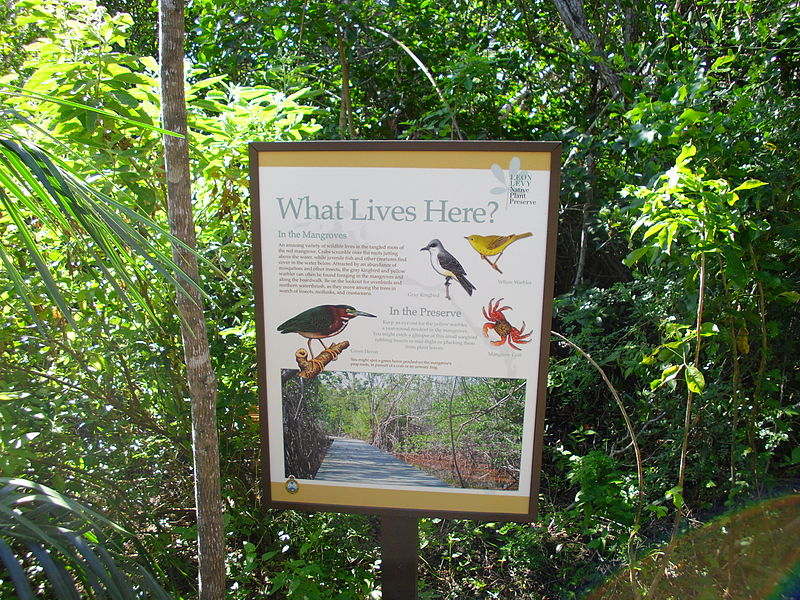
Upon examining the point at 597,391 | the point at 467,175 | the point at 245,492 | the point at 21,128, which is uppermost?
the point at 21,128

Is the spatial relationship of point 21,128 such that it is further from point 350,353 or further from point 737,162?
point 737,162

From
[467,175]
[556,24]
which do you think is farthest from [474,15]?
[467,175]

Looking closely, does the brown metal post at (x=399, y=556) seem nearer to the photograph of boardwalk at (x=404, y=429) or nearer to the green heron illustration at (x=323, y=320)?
the photograph of boardwalk at (x=404, y=429)

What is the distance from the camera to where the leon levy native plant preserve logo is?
179 centimetres

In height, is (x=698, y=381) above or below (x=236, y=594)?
above

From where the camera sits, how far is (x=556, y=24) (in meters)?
3.80

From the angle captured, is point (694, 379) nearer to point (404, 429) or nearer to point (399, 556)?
point (404, 429)

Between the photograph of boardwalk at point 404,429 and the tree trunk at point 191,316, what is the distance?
0.24m

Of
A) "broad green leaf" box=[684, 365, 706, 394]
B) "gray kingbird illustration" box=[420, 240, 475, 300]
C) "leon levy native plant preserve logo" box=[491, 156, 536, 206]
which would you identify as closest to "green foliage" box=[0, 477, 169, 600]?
"gray kingbird illustration" box=[420, 240, 475, 300]

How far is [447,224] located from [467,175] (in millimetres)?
146

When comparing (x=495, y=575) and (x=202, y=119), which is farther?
(x=495, y=575)

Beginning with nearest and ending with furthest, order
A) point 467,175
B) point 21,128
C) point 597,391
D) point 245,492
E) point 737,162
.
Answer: point 467,175 → point 21,128 → point 737,162 → point 245,492 → point 597,391

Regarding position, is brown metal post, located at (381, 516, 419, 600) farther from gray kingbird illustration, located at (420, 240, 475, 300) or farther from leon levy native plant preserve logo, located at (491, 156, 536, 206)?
leon levy native plant preserve logo, located at (491, 156, 536, 206)

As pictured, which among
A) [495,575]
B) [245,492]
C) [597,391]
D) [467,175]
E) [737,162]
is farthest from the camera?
[597,391]
